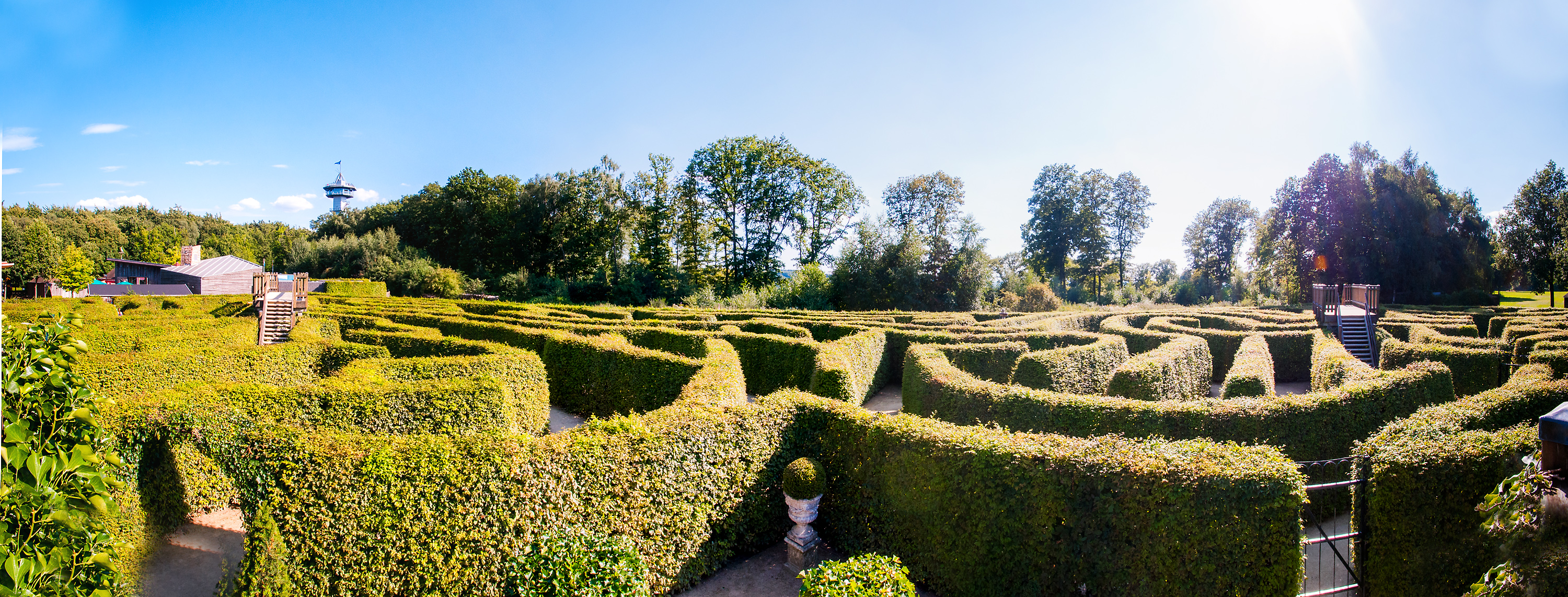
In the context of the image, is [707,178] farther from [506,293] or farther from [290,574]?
[290,574]

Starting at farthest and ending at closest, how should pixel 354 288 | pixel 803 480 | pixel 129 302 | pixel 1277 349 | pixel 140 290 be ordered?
pixel 354 288
pixel 140 290
pixel 129 302
pixel 1277 349
pixel 803 480

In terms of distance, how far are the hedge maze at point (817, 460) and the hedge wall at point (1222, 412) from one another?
0.04 m

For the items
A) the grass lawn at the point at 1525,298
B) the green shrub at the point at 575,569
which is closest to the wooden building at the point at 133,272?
the green shrub at the point at 575,569

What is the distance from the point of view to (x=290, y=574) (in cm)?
570

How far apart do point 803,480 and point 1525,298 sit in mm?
62539

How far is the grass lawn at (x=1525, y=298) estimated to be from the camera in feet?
131

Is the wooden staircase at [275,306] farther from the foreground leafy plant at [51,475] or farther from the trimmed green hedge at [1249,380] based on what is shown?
the trimmed green hedge at [1249,380]

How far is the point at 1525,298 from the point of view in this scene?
147 ft

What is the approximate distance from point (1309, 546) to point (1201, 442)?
258 centimetres

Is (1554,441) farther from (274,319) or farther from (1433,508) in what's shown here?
(274,319)

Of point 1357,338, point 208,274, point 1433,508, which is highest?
point 208,274

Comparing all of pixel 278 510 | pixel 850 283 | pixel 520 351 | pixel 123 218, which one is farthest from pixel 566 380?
pixel 123 218

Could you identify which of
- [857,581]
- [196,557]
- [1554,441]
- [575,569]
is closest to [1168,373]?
[857,581]

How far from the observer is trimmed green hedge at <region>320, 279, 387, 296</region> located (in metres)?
42.0
